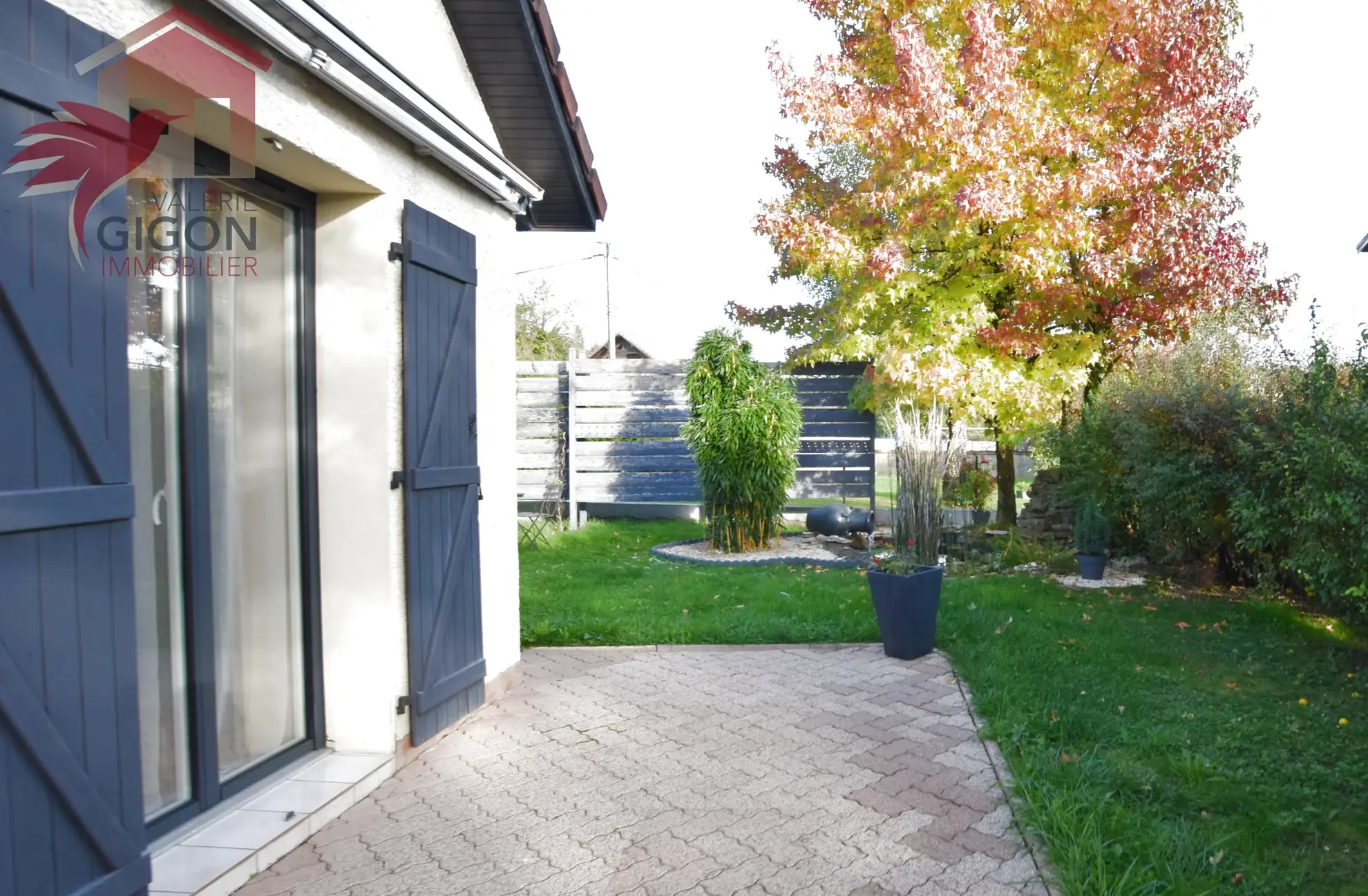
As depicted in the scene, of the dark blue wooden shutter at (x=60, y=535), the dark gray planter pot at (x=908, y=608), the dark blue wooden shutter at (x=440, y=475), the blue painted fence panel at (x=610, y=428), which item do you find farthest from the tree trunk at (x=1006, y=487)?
the dark blue wooden shutter at (x=60, y=535)

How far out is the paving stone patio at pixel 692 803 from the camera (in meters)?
2.48

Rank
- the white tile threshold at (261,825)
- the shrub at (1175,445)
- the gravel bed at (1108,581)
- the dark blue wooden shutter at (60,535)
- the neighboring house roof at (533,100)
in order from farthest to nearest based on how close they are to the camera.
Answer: the gravel bed at (1108,581)
the shrub at (1175,445)
the neighboring house roof at (533,100)
the white tile threshold at (261,825)
the dark blue wooden shutter at (60,535)

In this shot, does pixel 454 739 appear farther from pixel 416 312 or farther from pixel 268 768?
pixel 416 312

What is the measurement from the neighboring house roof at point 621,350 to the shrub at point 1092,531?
916 inches

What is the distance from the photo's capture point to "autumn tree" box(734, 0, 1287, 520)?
7.22 m

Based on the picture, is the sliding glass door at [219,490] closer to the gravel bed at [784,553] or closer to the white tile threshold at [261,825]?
the white tile threshold at [261,825]

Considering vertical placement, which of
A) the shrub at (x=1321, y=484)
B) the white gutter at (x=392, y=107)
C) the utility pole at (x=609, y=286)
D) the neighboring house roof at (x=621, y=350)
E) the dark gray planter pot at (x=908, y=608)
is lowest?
the dark gray planter pot at (x=908, y=608)

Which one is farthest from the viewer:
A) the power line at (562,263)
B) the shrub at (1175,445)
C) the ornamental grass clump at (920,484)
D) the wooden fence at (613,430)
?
the power line at (562,263)

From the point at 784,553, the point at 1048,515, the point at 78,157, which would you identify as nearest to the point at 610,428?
the point at 784,553

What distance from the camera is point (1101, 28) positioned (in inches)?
290

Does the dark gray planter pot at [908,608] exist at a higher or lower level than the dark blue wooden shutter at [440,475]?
lower

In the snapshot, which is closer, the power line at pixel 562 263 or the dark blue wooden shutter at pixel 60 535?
the dark blue wooden shutter at pixel 60 535

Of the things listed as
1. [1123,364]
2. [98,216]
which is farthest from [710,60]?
[98,216]

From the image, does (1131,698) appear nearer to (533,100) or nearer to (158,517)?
(158,517)
